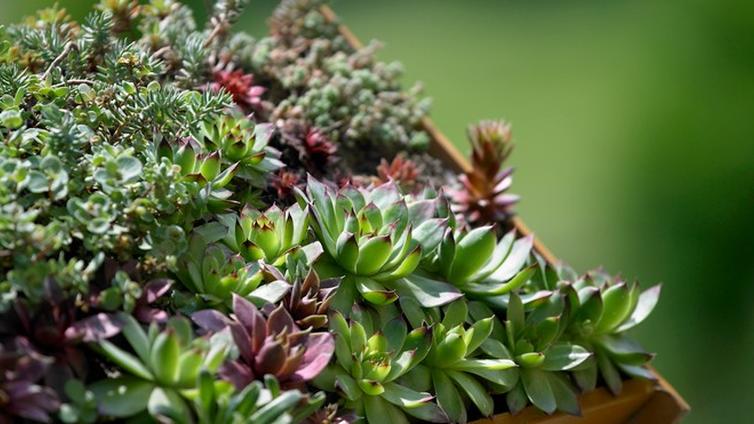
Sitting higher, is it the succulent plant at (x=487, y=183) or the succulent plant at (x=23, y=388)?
the succulent plant at (x=487, y=183)

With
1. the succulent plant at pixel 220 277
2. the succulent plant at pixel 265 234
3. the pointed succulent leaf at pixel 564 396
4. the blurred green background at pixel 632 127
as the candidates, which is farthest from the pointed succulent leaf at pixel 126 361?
the blurred green background at pixel 632 127

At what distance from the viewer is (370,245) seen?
1.11 m

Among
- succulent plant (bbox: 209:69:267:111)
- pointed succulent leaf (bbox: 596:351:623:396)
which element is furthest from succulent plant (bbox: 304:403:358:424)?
succulent plant (bbox: 209:69:267:111)

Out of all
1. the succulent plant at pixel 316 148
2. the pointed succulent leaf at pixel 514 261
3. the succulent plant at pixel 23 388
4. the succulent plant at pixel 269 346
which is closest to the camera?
the succulent plant at pixel 23 388

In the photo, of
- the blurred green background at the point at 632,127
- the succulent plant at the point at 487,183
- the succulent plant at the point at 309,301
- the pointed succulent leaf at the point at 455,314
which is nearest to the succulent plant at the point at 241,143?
the succulent plant at the point at 309,301

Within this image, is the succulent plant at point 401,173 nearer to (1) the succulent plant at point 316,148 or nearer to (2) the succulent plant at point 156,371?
(1) the succulent plant at point 316,148

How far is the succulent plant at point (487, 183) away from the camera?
158cm

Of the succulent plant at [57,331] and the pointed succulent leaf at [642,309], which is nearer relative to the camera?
the succulent plant at [57,331]

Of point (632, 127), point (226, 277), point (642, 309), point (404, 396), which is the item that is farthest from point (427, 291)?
point (632, 127)

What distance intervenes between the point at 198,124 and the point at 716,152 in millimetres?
2052

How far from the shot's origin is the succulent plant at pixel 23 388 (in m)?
0.81

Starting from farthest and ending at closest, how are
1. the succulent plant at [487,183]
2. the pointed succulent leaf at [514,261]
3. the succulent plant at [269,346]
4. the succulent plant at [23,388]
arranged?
1. the succulent plant at [487,183]
2. the pointed succulent leaf at [514,261]
3. the succulent plant at [269,346]
4. the succulent plant at [23,388]

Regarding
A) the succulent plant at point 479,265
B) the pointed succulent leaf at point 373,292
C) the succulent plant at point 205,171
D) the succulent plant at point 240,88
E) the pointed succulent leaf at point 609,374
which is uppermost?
the succulent plant at point 240,88

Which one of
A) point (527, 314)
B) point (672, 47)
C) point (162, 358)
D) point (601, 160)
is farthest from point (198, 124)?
point (672, 47)
